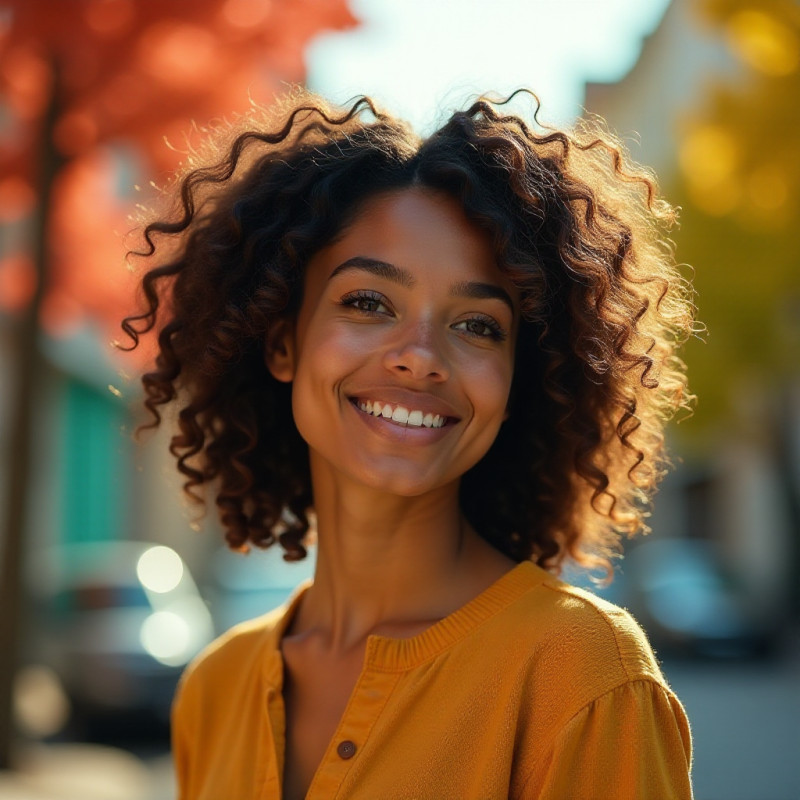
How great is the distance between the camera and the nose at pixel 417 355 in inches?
92.1

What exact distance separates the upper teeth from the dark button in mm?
631

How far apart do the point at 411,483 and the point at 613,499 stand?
25.1 inches

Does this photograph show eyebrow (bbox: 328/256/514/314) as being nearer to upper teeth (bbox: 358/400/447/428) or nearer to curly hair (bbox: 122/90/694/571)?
curly hair (bbox: 122/90/694/571)

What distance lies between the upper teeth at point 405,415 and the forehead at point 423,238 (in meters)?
0.27

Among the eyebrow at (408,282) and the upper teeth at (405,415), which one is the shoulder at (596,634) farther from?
the eyebrow at (408,282)

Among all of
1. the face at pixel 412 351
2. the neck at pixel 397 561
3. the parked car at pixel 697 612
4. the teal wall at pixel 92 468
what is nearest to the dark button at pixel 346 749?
the neck at pixel 397 561

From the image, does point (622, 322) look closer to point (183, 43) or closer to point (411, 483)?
point (411, 483)

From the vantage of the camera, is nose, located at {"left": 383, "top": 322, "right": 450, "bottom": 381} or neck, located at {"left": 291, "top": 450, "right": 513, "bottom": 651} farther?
neck, located at {"left": 291, "top": 450, "right": 513, "bottom": 651}

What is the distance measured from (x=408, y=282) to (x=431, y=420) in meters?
0.28

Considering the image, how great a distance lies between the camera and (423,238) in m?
2.43

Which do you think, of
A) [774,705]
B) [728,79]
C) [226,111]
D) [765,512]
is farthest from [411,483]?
[765,512]

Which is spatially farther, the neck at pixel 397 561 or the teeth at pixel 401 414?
the neck at pixel 397 561

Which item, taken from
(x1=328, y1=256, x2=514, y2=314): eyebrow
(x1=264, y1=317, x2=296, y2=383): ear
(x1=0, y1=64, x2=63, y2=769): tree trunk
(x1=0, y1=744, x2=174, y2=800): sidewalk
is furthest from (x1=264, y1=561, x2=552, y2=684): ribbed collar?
(x1=0, y1=64, x2=63, y2=769): tree trunk

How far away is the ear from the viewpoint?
8.90ft
